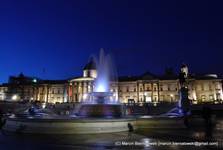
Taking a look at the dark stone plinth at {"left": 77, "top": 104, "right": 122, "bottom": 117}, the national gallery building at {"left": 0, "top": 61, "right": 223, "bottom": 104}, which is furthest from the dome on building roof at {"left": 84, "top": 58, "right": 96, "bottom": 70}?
the dark stone plinth at {"left": 77, "top": 104, "right": 122, "bottom": 117}

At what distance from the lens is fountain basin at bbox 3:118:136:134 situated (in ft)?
53.3

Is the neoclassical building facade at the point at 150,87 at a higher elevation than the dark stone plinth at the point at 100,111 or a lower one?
higher

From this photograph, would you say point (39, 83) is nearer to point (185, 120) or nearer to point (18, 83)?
point (18, 83)

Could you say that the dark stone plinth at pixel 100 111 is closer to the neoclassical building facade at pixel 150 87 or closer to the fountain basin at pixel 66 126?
the fountain basin at pixel 66 126

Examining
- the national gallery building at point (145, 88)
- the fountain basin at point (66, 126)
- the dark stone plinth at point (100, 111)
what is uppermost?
the national gallery building at point (145, 88)

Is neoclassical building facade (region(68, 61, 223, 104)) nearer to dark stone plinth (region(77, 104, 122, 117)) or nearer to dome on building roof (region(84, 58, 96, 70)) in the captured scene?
dome on building roof (region(84, 58, 96, 70))

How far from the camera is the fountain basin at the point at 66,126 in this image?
1625 cm

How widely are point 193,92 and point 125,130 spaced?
8279cm

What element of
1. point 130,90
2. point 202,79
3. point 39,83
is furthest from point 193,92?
point 39,83

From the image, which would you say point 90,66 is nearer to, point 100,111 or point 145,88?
point 145,88

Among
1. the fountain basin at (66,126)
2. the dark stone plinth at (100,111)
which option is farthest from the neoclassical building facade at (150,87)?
the fountain basin at (66,126)

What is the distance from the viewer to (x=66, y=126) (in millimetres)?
16219

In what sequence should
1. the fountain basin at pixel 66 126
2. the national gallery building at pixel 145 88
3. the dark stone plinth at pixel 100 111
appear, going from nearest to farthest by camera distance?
the fountain basin at pixel 66 126 → the dark stone plinth at pixel 100 111 → the national gallery building at pixel 145 88

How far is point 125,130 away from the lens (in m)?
18.4
